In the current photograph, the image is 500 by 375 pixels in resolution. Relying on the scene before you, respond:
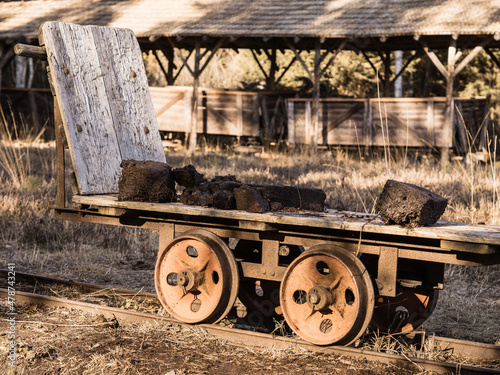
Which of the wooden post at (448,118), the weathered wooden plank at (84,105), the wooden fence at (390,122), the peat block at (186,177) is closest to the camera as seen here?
the peat block at (186,177)

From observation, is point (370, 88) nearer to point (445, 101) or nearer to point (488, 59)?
point (488, 59)

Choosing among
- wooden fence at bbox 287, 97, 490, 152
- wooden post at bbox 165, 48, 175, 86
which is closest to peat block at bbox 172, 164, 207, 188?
wooden fence at bbox 287, 97, 490, 152

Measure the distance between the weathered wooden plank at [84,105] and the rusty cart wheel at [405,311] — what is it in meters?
2.40

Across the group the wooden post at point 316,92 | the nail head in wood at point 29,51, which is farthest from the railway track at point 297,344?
the wooden post at point 316,92

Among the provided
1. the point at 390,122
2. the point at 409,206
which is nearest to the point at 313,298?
the point at 409,206

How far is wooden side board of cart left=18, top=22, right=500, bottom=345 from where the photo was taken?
4203 millimetres

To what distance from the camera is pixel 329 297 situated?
428 cm

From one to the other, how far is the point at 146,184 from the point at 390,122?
13.1 metres

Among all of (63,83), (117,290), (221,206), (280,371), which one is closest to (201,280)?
(221,206)

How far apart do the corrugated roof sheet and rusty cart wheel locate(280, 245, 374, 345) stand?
442 inches

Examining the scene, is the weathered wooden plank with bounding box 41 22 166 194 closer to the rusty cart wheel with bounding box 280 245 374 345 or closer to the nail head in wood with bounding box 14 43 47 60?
the nail head in wood with bounding box 14 43 47 60

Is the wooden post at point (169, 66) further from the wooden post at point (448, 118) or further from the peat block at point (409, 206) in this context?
the peat block at point (409, 206)

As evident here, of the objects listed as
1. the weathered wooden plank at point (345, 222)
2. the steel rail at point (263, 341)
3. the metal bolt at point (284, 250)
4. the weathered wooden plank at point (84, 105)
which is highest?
the weathered wooden plank at point (84, 105)

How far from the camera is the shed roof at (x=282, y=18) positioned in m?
14.9
